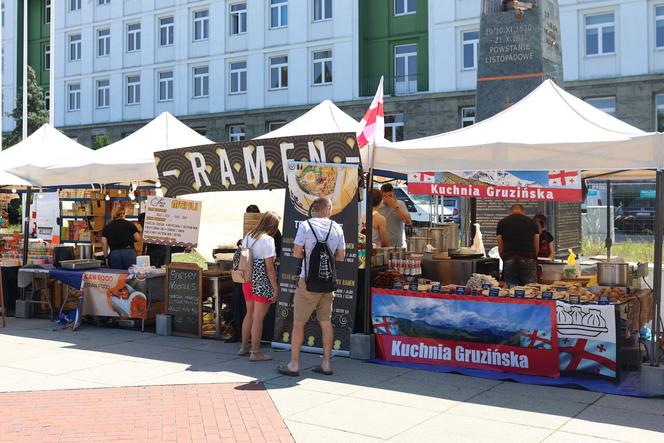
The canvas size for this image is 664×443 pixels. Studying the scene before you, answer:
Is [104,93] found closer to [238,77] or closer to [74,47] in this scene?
[74,47]

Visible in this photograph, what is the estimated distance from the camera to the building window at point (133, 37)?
4091 cm

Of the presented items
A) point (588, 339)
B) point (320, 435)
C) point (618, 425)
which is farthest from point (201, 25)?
point (618, 425)

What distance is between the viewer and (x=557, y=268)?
8.84 m

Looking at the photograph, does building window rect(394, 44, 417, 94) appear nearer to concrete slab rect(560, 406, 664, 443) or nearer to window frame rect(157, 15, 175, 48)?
window frame rect(157, 15, 175, 48)

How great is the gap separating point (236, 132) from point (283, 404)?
32274 mm

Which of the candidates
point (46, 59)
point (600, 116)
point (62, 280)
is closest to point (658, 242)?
point (600, 116)

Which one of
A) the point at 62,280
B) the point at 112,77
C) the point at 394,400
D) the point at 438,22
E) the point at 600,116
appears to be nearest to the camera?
the point at 394,400

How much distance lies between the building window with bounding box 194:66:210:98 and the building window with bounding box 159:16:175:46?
2478 mm

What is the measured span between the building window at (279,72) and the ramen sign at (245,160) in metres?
27.3

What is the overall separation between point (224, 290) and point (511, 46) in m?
7.01

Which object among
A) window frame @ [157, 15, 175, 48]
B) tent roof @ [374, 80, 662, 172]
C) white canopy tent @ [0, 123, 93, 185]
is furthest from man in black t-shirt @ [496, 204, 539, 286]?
window frame @ [157, 15, 175, 48]

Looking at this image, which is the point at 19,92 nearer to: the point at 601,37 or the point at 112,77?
the point at 112,77

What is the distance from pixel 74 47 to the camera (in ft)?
143

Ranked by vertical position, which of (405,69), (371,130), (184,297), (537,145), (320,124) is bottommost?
(184,297)
